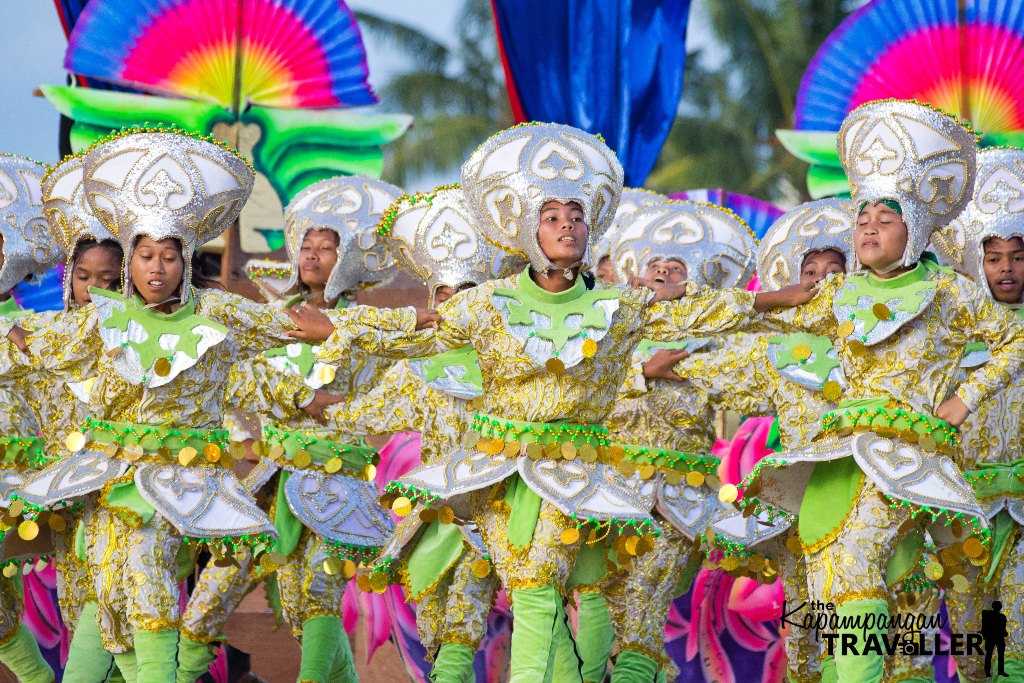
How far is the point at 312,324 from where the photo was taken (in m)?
5.60

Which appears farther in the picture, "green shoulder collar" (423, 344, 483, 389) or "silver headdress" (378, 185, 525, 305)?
"silver headdress" (378, 185, 525, 305)

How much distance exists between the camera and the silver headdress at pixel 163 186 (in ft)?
19.4

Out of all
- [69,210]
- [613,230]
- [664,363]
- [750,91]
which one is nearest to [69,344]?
[69,210]

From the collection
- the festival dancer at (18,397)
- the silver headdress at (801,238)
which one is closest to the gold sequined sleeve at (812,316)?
the silver headdress at (801,238)

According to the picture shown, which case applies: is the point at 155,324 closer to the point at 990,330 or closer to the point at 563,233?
the point at 563,233

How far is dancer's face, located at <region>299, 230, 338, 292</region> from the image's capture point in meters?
7.48

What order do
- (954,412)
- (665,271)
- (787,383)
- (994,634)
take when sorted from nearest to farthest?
(954,412) < (994,634) < (787,383) < (665,271)

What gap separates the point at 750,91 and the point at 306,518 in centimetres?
2250

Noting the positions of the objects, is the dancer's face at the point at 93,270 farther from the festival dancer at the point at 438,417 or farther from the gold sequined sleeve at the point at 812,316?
the gold sequined sleeve at the point at 812,316

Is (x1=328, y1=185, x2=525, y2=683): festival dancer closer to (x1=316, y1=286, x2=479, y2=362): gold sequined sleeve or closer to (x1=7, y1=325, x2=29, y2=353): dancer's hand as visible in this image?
(x1=316, y1=286, x2=479, y2=362): gold sequined sleeve

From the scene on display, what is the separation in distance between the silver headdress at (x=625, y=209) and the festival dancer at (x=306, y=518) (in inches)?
68.9

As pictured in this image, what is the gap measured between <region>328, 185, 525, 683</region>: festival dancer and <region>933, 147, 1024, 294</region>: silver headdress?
1.97 m

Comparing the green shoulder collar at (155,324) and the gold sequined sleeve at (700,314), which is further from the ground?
the gold sequined sleeve at (700,314)

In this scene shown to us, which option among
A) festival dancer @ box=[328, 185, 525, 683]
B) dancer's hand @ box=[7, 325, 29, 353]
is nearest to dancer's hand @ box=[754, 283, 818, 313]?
festival dancer @ box=[328, 185, 525, 683]
